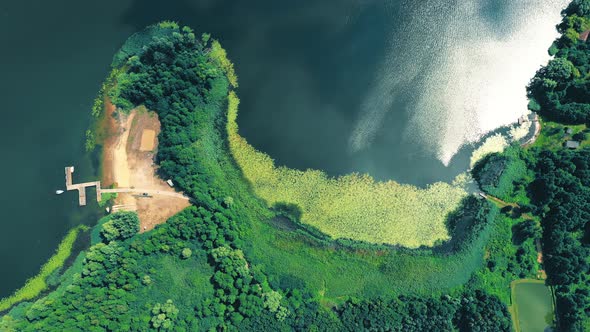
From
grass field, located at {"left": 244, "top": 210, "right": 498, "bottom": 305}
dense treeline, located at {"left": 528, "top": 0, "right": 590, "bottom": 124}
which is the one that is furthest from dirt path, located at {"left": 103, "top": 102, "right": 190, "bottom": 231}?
dense treeline, located at {"left": 528, "top": 0, "right": 590, "bottom": 124}

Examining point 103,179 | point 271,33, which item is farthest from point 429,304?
point 103,179

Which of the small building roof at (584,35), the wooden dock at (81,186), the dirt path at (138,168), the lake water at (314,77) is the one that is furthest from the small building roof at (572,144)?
the wooden dock at (81,186)

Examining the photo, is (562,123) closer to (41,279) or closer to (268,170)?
(268,170)

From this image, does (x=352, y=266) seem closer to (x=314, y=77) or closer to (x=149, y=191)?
(x=314, y=77)

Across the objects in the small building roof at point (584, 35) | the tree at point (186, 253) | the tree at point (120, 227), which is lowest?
the tree at point (186, 253)

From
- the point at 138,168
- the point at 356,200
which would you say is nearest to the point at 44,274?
the point at 138,168

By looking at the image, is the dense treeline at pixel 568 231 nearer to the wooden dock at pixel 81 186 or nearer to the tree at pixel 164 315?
the tree at pixel 164 315

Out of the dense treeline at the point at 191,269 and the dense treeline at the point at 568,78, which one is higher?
→ the dense treeline at the point at 568,78
